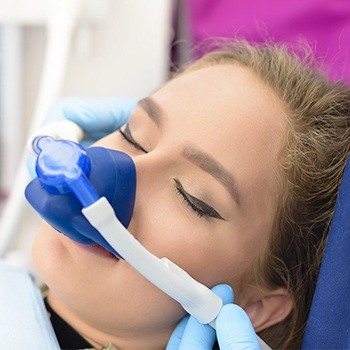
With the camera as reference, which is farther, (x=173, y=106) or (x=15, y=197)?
(x=15, y=197)

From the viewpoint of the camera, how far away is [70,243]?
104 centimetres

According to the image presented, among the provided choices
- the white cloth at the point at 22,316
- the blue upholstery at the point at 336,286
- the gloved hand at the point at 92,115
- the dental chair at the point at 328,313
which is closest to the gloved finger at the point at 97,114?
the gloved hand at the point at 92,115

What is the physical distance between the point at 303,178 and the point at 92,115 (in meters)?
0.47

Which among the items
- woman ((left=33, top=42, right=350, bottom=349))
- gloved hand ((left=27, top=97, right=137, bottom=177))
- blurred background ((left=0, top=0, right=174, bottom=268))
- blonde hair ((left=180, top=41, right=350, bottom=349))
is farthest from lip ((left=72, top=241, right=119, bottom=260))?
blurred background ((left=0, top=0, right=174, bottom=268))

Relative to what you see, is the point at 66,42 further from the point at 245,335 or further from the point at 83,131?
the point at 245,335

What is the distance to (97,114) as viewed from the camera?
1.40m

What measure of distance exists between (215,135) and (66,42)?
2.24ft

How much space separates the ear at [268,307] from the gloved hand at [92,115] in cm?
47

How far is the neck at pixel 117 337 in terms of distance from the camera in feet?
3.53

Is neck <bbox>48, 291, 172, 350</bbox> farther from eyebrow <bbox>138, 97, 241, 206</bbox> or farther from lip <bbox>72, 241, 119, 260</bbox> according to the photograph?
eyebrow <bbox>138, 97, 241, 206</bbox>

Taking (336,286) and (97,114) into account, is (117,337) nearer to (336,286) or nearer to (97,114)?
(336,286)

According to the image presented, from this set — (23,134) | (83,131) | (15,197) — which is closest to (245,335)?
(83,131)

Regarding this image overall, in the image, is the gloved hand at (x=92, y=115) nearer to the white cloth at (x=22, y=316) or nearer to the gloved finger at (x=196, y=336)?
the white cloth at (x=22, y=316)

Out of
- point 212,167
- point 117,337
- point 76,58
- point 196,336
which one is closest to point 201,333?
point 196,336
